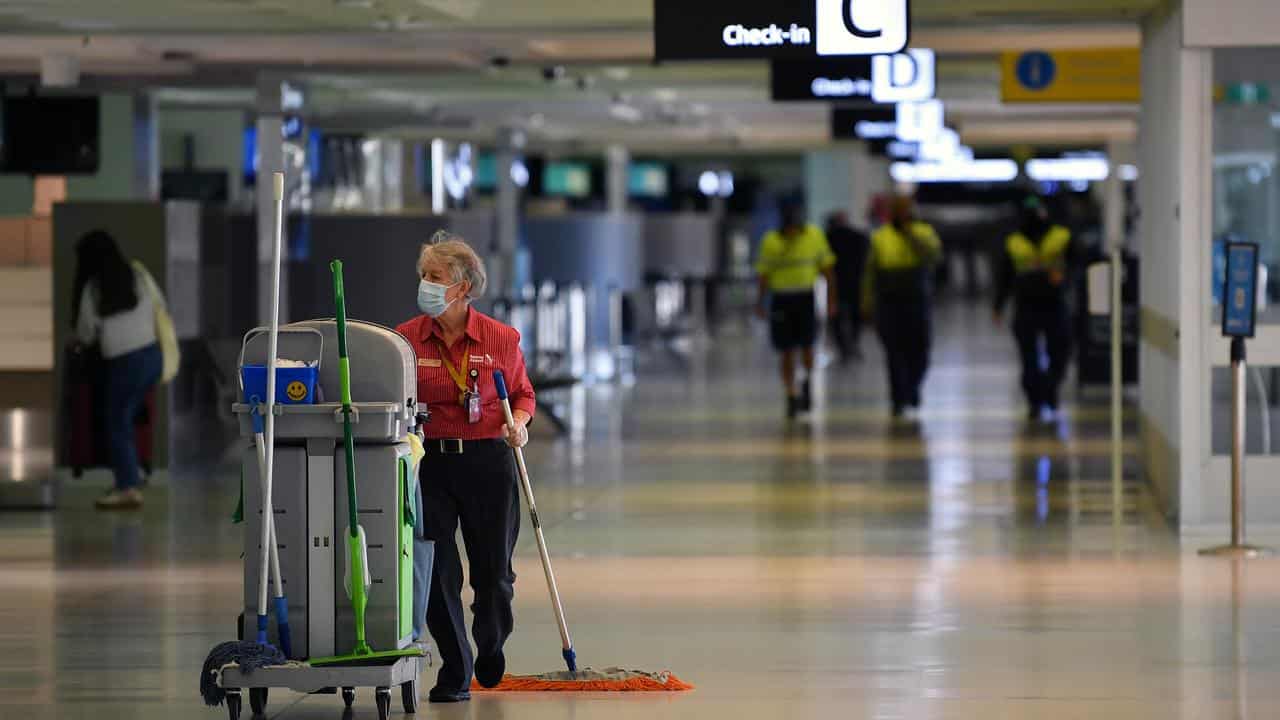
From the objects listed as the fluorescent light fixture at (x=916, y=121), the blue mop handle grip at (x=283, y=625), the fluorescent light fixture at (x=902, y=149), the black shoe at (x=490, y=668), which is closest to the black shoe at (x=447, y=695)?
the black shoe at (x=490, y=668)

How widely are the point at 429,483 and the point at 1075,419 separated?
12.7 metres

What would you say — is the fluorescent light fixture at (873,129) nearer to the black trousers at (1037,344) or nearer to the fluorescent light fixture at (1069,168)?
the black trousers at (1037,344)

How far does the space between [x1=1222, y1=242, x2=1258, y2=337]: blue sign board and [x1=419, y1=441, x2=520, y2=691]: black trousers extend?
504 centimetres

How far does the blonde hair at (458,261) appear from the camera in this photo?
7027 millimetres

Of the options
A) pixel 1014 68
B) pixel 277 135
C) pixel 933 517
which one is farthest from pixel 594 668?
pixel 1014 68

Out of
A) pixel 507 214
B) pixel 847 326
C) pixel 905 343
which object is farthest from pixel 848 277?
pixel 905 343

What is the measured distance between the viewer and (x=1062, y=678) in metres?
7.46

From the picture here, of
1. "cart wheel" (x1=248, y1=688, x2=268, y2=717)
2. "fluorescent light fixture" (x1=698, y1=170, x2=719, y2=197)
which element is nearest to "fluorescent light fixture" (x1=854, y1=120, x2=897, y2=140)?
"cart wheel" (x1=248, y1=688, x2=268, y2=717)

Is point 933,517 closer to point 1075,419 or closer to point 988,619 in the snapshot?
point 988,619

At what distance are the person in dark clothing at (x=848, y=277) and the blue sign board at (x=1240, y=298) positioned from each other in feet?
56.4

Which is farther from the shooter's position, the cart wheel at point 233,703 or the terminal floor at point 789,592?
the terminal floor at point 789,592

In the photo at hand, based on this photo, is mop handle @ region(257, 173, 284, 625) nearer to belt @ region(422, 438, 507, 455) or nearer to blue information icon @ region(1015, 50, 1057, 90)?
belt @ region(422, 438, 507, 455)

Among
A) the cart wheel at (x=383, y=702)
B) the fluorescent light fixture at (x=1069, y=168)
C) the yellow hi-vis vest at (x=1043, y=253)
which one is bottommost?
the cart wheel at (x=383, y=702)

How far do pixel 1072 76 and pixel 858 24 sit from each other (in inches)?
306
